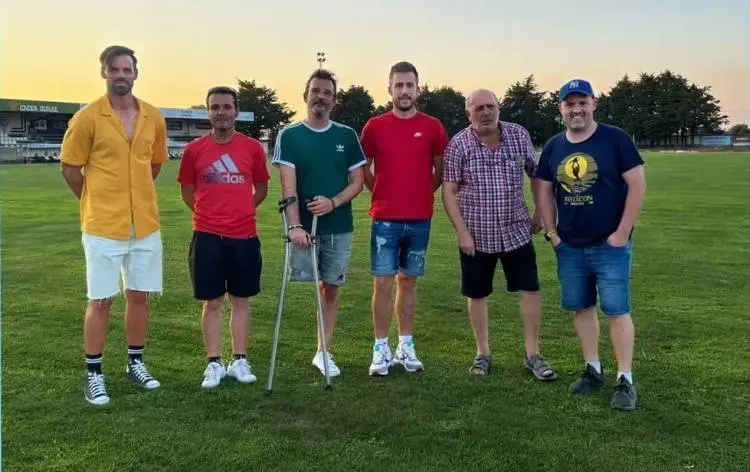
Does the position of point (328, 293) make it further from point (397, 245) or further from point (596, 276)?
point (596, 276)

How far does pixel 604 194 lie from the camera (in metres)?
4.71

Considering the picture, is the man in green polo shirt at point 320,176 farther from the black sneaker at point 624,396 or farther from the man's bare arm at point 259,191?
the black sneaker at point 624,396

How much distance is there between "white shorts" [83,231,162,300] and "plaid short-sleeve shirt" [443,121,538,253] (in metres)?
2.21

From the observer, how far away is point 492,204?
207 inches

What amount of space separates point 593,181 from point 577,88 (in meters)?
0.63

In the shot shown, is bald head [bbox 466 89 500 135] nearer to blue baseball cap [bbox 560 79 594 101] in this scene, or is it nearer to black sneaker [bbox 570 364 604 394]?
blue baseball cap [bbox 560 79 594 101]

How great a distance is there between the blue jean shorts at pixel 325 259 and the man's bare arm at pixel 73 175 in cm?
153

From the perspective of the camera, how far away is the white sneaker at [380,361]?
5301 mm

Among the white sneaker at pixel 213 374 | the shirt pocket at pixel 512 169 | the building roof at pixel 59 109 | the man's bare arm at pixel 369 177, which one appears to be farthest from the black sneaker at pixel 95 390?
the building roof at pixel 59 109

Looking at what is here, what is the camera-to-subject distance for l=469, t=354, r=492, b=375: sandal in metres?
5.30

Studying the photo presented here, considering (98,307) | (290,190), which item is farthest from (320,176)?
(98,307)

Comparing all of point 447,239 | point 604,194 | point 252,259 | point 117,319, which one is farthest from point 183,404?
point 447,239

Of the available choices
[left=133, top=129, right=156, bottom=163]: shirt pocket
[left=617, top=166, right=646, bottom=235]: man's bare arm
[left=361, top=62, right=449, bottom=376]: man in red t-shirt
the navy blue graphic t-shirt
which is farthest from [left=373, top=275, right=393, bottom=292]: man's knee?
[left=133, top=129, right=156, bottom=163]: shirt pocket

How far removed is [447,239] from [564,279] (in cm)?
763
